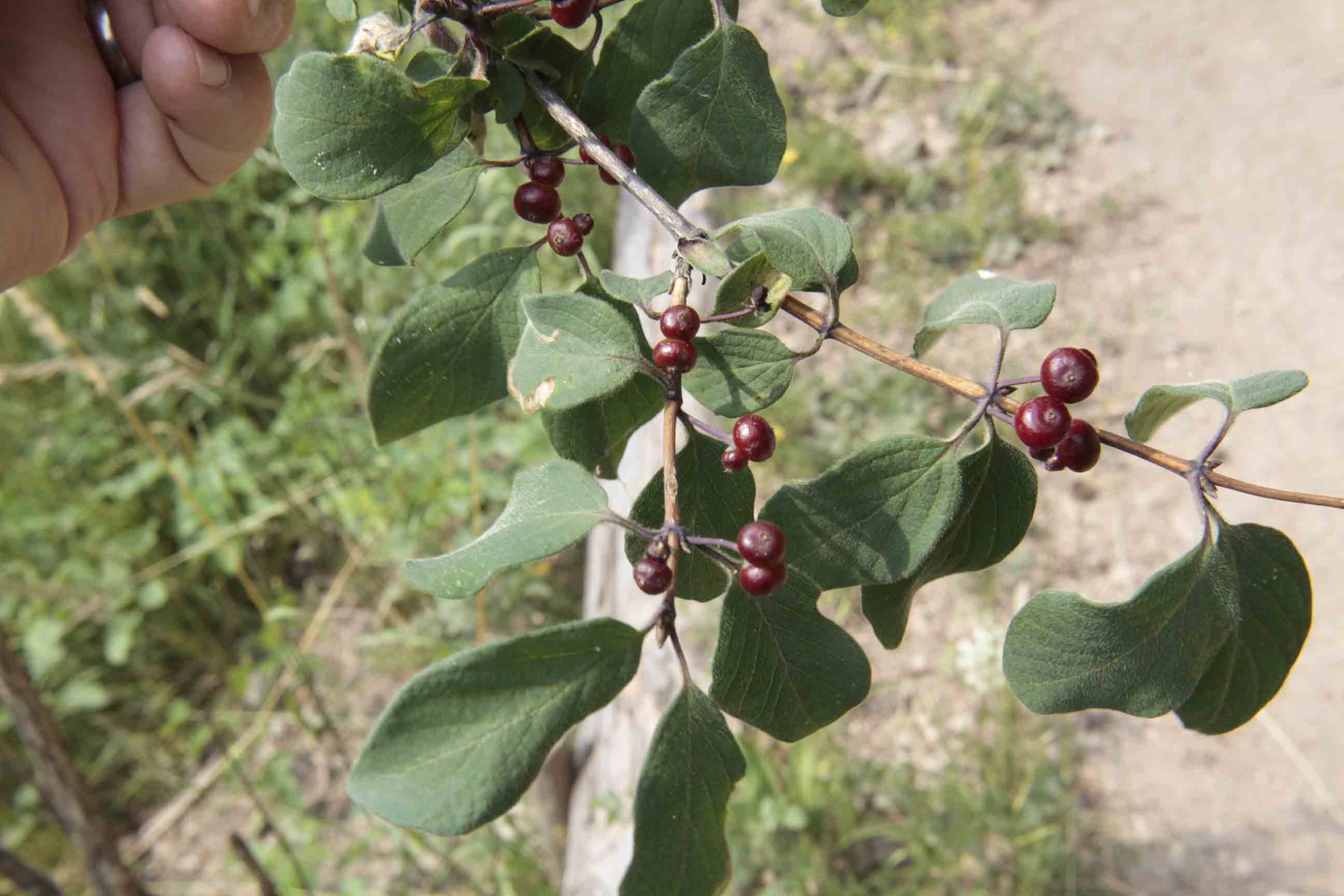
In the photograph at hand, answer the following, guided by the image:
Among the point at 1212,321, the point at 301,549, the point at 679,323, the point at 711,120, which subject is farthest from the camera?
the point at 1212,321

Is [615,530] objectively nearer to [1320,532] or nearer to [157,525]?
[157,525]

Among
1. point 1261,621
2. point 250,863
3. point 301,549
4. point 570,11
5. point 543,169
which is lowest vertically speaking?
point 301,549

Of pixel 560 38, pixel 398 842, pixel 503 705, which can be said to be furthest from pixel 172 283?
pixel 503 705

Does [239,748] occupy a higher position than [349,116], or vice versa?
[349,116]

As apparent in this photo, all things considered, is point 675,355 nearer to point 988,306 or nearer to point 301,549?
point 988,306

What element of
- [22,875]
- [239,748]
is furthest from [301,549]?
[22,875]

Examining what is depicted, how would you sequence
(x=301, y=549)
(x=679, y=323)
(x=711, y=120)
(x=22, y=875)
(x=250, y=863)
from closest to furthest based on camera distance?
1. (x=679, y=323)
2. (x=711, y=120)
3. (x=22, y=875)
4. (x=250, y=863)
5. (x=301, y=549)

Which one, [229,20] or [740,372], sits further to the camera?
[229,20]

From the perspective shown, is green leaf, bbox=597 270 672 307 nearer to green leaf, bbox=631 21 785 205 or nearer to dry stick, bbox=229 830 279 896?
green leaf, bbox=631 21 785 205
